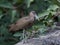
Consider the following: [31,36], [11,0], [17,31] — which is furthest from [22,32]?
[11,0]

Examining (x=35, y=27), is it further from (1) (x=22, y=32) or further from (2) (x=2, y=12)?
(2) (x=2, y=12)

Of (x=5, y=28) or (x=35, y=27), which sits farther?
(x=5, y=28)

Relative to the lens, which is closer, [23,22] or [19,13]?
[23,22]

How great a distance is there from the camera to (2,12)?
10.3 feet

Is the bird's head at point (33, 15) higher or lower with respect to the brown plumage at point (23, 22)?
higher

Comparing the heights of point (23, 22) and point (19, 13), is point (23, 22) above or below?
below

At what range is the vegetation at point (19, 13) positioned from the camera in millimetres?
3002

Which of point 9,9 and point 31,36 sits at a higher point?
point 9,9

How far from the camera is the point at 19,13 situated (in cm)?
313

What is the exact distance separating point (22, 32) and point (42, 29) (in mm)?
285

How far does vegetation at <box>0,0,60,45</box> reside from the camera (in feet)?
9.85

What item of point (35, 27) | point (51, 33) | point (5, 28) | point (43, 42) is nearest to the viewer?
point (43, 42)

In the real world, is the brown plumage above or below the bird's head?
below

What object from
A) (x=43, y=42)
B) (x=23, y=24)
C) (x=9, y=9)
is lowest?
(x=43, y=42)
